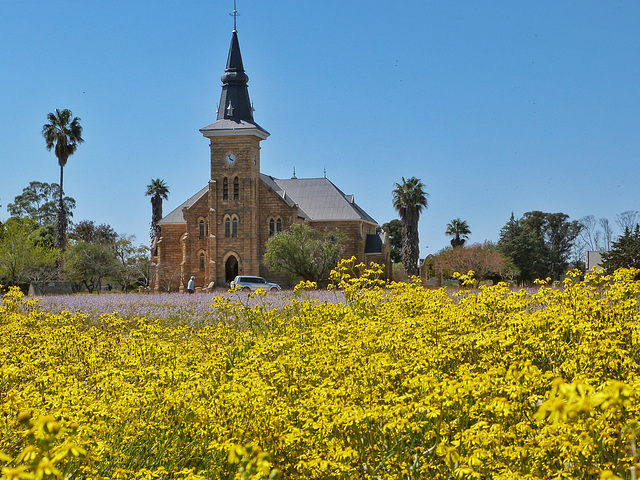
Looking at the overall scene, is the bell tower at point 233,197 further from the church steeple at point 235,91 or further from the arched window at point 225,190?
the church steeple at point 235,91

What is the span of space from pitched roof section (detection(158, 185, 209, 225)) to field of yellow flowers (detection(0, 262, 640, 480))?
44.1m

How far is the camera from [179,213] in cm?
5178

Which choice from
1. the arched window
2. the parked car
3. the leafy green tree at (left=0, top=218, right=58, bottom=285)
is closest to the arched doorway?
the arched window

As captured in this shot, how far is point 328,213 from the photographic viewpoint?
51.5 m

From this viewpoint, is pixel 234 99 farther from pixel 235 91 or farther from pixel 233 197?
pixel 233 197

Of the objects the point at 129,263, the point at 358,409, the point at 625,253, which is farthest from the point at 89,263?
the point at 358,409

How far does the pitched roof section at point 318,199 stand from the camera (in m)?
50.9

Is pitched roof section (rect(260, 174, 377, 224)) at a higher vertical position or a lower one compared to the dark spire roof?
lower

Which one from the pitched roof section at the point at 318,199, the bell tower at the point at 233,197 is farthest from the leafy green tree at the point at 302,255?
the pitched roof section at the point at 318,199

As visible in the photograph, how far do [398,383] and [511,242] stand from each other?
203ft

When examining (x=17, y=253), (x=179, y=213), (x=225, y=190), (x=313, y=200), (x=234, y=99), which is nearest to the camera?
(x=17, y=253)

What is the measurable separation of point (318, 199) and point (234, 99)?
10078 millimetres

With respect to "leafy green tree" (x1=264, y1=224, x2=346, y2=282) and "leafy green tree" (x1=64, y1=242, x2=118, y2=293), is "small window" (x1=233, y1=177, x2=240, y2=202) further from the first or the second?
"leafy green tree" (x1=64, y1=242, x2=118, y2=293)

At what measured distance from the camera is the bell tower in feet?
154
